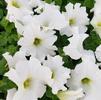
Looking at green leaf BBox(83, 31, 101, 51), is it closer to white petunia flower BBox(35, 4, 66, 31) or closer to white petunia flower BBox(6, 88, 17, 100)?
white petunia flower BBox(35, 4, 66, 31)

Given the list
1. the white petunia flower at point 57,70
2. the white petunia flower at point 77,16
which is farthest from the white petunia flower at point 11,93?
the white petunia flower at point 77,16

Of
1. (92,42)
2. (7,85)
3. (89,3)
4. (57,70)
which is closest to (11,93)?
(7,85)

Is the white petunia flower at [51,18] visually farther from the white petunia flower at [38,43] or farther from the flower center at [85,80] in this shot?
the flower center at [85,80]

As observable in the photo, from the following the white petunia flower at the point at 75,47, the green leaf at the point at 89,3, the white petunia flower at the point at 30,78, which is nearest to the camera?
the white petunia flower at the point at 30,78

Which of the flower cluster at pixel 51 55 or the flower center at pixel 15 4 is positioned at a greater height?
the flower center at pixel 15 4

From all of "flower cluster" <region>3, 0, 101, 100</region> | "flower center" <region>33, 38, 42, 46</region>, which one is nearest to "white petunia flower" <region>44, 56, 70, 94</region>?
"flower cluster" <region>3, 0, 101, 100</region>

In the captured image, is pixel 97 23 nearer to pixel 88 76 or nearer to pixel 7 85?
pixel 88 76

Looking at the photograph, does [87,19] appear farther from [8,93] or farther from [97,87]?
[8,93]
